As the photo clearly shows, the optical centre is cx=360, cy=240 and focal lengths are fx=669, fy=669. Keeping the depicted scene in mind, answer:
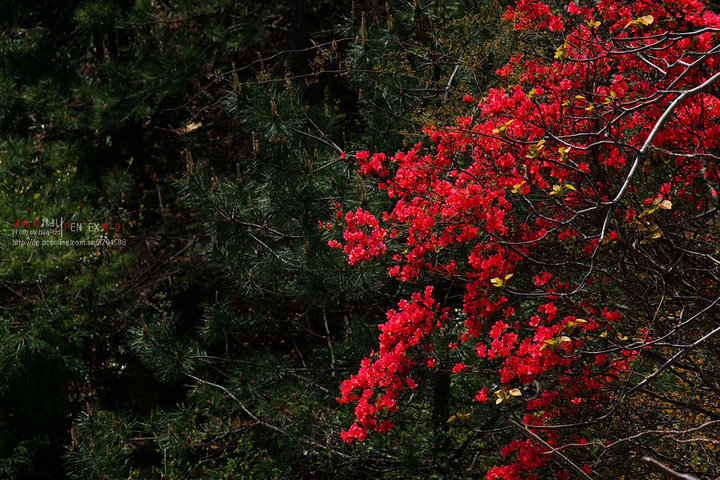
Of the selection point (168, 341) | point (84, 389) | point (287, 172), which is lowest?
point (84, 389)

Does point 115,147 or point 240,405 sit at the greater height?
point 115,147

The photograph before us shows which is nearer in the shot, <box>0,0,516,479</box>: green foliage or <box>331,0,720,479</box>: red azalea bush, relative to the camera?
<box>331,0,720,479</box>: red azalea bush

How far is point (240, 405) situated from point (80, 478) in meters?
1.16

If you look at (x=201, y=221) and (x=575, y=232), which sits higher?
(x=575, y=232)

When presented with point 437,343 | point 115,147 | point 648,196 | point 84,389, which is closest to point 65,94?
point 115,147

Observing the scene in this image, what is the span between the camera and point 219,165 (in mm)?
6844

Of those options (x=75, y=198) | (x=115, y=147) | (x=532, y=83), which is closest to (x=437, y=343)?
(x=532, y=83)

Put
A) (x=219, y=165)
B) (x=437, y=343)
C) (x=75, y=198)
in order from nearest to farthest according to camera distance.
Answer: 1. (x=437, y=343)
2. (x=75, y=198)
3. (x=219, y=165)

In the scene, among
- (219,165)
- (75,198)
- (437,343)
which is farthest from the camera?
(219,165)

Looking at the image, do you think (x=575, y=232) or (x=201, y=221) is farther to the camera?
(x=201, y=221)

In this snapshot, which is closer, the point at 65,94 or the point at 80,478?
the point at 80,478

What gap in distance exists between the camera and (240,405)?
443cm

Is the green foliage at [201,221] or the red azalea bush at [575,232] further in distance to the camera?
the green foliage at [201,221]

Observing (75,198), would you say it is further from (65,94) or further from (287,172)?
(287,172)
